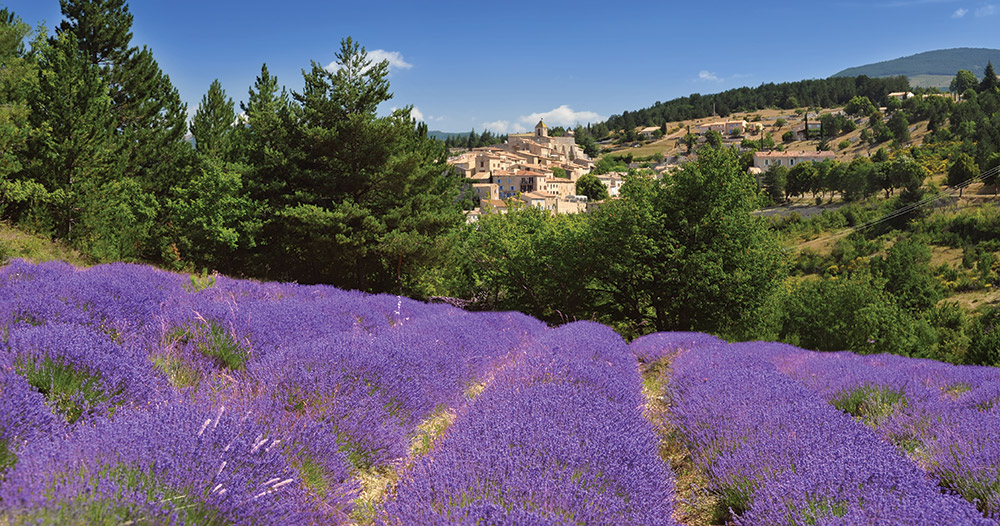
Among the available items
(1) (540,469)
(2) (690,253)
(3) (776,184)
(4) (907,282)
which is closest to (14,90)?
(2) (690,253)

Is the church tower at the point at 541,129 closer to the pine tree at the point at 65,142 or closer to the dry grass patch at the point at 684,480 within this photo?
the pine tree at the point at 65,142

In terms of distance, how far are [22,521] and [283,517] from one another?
2.12 feet

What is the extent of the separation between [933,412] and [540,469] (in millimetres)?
3114

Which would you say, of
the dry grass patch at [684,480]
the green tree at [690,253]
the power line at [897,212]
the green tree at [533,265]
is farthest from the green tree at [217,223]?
the power line at [897,212]

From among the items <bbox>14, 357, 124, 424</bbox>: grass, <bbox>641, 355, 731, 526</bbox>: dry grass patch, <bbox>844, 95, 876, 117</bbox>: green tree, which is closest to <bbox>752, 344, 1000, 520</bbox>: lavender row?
<bbox>641, 355, 731, 526</bbox>: dry grass patch

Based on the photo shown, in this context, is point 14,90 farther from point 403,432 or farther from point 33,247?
point 403,432

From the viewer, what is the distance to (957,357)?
22.8 metres

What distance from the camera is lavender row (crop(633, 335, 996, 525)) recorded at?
1969mm

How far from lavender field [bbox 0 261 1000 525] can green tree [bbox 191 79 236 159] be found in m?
21.6

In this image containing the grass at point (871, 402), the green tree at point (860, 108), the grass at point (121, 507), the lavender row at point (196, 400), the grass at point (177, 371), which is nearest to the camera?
the grass at point (121, 507)

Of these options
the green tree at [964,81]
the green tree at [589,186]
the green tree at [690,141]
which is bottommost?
the green tree at [589,186]

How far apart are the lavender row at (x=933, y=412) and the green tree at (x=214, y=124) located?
2434cm

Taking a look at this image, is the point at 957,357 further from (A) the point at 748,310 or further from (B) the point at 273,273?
(B) the point at 273,273

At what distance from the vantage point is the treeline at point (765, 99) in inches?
A: 5935
